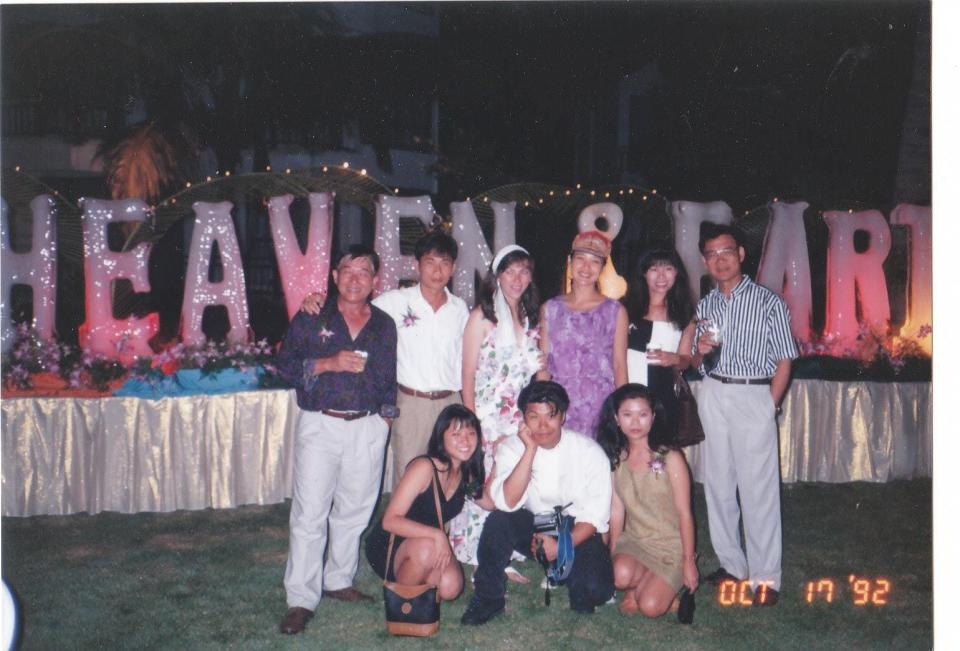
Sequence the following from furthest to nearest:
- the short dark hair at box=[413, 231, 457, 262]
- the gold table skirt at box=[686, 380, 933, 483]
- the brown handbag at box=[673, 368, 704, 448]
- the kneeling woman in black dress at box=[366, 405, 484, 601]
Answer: the gold table skirt at box=[686, 380, 933, 483], the short dark hair at box=[413, 231, 457, 262], the brown handbag at box=[673, 368, 704, 448], the kneeling woman in black dress at box=[366, 405, 484, 601]

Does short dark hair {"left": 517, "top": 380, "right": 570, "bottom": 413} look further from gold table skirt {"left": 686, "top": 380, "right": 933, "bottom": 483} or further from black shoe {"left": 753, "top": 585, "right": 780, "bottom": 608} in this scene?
gold table skirt {"left": 686, "top": 380, "right": 933, "bottom": 483}

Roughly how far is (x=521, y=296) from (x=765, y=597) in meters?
2.12

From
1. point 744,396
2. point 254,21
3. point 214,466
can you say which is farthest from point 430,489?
point 254,21

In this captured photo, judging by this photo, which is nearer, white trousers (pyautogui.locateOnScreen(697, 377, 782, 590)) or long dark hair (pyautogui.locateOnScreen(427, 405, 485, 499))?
long dark hair (pyautogui.locateOnScreen(427, 405, 485, 499))

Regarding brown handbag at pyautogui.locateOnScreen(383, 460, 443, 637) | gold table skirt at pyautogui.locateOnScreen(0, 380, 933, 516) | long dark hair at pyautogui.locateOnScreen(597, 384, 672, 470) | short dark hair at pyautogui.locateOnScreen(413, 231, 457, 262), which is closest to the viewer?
brown handbag at pyautogui.locateOnScreen(383, 460, 443, 637)

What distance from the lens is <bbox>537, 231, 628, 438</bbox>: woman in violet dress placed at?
4.75m

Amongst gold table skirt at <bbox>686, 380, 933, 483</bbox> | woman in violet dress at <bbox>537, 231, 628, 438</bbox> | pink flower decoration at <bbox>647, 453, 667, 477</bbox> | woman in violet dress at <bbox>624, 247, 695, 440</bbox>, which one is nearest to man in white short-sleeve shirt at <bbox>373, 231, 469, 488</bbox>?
woman in violet dress at <bbox>537, 231, 628, 438</bbox>

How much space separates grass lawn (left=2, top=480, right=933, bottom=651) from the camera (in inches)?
160

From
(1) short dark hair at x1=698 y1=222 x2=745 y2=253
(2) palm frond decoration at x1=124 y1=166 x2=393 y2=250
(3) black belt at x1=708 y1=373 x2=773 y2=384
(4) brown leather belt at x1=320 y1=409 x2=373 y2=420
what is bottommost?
(4) brown leather belt at x1=320 y1=409 x2=373 y2=420

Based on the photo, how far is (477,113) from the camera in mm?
16266

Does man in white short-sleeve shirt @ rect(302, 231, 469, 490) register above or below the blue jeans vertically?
above

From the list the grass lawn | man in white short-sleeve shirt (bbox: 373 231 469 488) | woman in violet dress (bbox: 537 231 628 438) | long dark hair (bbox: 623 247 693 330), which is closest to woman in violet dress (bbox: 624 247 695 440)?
long dark hair (bbox: 623 247 693 330)

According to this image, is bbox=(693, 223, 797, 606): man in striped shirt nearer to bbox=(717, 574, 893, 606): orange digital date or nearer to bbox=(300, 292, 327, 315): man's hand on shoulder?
bbox=(717, 574, 893, 606): orange digital date

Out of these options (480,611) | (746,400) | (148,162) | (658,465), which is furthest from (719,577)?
(148,162)
